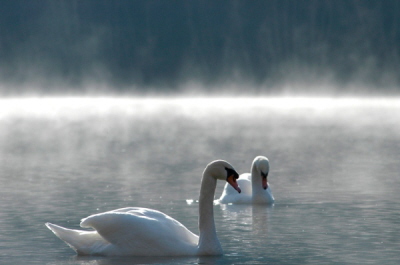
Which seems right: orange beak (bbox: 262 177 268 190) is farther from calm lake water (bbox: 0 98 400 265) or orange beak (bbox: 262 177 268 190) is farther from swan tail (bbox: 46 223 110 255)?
swan tail (bbox: 46 223 110 255)

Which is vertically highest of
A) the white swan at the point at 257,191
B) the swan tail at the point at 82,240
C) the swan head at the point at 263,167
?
the swan head at the point at 263,167

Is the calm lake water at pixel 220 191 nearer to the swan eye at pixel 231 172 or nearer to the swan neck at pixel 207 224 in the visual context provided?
the swan neck at pixel 207 224

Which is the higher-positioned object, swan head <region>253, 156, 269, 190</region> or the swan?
swan head <region>253, 156, 269, 190</region>

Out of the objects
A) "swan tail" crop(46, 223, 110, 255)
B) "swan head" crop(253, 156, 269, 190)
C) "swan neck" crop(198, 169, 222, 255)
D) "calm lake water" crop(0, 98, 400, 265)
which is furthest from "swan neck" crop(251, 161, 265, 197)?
"swan tail" crop(46, 223, 110, 255)

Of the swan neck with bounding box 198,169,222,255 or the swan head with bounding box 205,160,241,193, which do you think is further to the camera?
the swan head with bounding box 205,160,241,193

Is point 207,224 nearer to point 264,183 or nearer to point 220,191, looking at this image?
point 264,183

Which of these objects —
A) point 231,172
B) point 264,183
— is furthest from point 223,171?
point 264,183

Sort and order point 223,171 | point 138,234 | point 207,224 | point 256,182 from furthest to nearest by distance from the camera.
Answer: point 256,182 → point 223,171 → point 207,224 → point 138,234

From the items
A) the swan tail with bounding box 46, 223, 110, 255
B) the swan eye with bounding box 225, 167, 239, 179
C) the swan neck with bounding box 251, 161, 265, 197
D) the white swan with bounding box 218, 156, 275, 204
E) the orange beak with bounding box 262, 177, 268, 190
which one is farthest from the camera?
the swan neck with bounding box 251, 161, 265, 197

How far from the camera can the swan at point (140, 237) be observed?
12898mm

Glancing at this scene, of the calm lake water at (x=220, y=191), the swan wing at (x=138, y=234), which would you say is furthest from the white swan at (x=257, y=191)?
the swan wing at (x=138, y=234)

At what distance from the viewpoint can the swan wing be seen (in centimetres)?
1289

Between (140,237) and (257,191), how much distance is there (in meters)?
6.17

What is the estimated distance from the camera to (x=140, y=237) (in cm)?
1291
